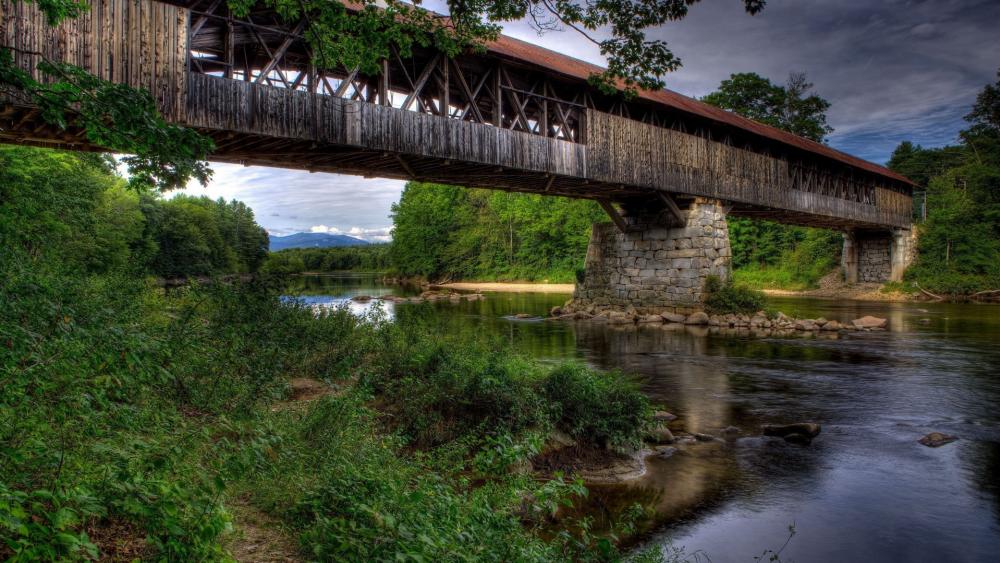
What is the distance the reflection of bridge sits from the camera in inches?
369

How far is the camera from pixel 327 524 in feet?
9.44

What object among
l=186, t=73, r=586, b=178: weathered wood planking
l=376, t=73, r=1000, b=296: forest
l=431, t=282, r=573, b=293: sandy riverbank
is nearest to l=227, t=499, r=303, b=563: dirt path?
l=186, t=73, r=586, b=178: weathered wood planking

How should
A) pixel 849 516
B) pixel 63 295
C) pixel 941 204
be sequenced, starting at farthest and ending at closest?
pixel 941 204 < pixel 63 295 < pixel 849 516

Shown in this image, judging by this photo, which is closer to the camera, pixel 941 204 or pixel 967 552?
pixel 967 552

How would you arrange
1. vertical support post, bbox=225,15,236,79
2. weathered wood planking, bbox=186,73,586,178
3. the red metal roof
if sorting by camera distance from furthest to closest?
the red metal roof, vertical support post, bbox=225,15,236,79, weathered wood planking, bbox=186,73,586,178

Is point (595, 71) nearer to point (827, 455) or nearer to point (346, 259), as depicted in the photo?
point (827, 455)

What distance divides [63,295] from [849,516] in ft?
24.7

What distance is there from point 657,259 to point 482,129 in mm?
9598

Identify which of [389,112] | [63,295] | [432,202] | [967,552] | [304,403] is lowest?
[967,552]

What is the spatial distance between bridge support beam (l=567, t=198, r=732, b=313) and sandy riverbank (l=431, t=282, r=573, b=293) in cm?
1685

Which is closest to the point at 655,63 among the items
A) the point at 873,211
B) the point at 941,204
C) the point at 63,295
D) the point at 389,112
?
the point at 63,295

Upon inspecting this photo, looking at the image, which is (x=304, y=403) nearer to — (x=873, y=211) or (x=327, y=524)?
(x=327, y=524)

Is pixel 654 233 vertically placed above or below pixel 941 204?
below

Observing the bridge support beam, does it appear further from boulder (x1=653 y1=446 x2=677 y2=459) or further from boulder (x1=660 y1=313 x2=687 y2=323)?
boulder (x1=653 y1=446 x2=677 y2=459)
